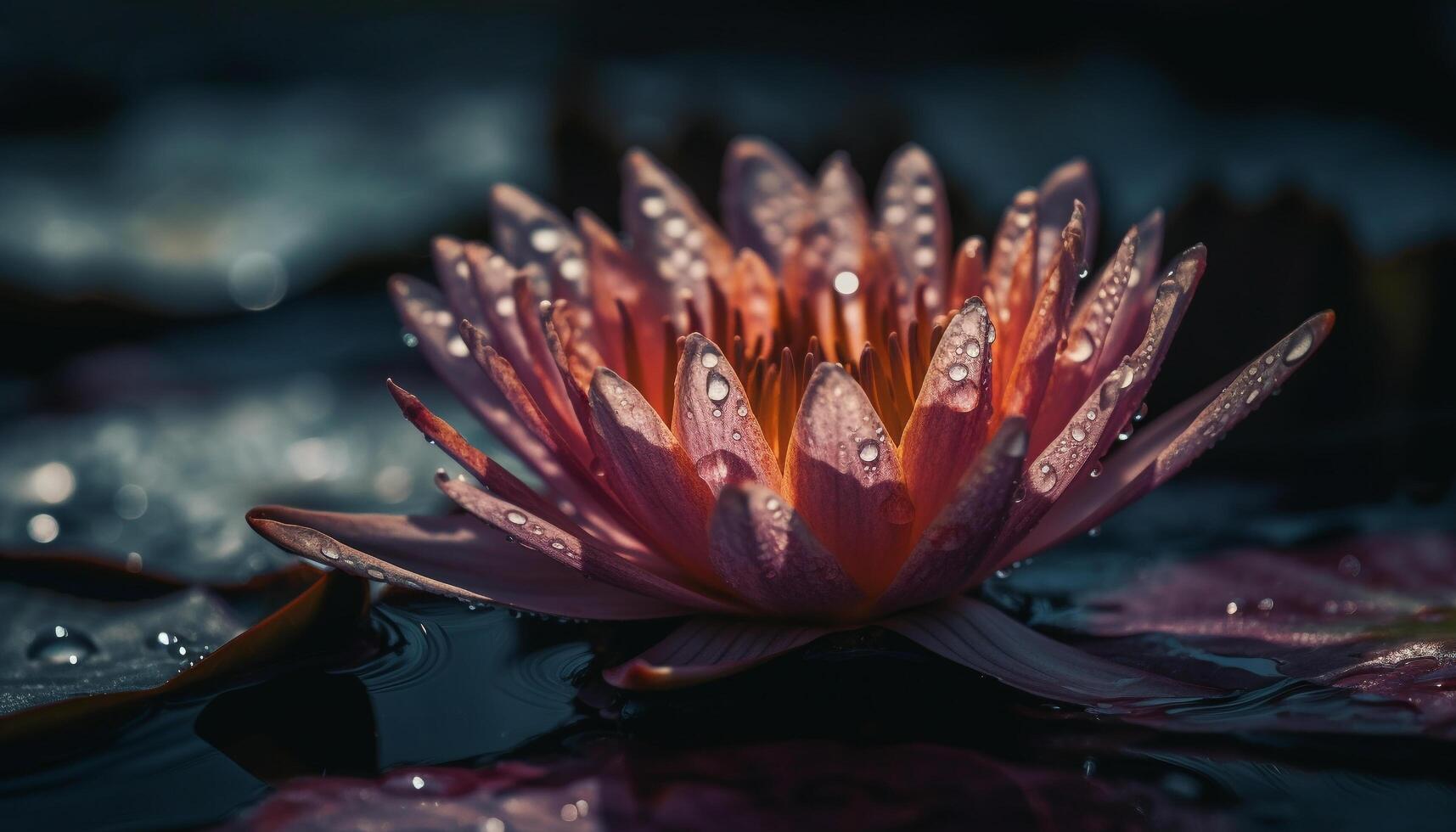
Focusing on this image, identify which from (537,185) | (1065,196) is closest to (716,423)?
(1065,196)

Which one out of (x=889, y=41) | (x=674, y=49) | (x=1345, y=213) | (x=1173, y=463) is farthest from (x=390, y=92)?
(x=1173, y=463)

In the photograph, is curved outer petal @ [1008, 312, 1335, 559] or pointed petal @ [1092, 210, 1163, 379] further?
pointed petal @ [1092, 210, 1163, 379]

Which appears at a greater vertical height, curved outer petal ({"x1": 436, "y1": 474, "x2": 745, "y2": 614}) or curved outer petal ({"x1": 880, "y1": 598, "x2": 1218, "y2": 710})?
curved outer petal ({"x1": 436, "y1": 474, "x2": 745, "y2": 614})

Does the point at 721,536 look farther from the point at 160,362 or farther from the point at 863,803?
the point at 160,362

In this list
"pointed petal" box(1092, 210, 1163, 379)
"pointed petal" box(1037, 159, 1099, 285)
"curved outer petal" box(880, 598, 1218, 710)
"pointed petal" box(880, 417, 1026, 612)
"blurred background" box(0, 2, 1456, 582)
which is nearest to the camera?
"pointed petal" box(880, 417, 1026, 612)

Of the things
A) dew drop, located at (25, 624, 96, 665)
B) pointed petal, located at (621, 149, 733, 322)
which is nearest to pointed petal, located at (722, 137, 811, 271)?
pointed petal, located at (621, 149, 733, 322)

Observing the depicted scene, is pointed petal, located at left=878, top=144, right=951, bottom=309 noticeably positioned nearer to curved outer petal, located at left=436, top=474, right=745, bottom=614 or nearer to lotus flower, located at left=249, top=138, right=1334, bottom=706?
lotus flower, located at left=249, top=138, right=1334, bottom=706

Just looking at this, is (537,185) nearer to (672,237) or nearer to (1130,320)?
(672,237)
